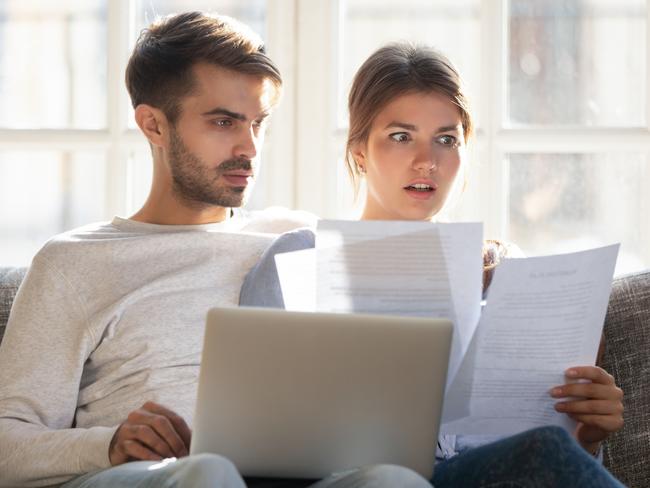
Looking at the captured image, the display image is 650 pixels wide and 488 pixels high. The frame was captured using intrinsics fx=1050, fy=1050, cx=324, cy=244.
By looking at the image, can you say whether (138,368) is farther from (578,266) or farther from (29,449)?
(578,266)

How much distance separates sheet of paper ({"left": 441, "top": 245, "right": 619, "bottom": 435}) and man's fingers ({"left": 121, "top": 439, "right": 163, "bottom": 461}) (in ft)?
1.46

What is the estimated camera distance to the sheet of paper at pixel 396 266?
4.82 ft

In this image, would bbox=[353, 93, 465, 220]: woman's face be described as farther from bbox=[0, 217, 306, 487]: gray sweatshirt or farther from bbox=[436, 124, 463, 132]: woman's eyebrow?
bbox=[0, 217, 306, 487]: gray sweatshirt

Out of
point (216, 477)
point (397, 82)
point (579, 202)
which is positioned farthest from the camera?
point (579, 202)

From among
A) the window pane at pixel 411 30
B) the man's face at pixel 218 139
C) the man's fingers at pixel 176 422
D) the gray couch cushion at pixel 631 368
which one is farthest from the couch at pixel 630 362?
the window pane at pixel 411 30

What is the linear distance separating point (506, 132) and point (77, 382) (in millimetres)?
1253

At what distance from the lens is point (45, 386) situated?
1.78 metres

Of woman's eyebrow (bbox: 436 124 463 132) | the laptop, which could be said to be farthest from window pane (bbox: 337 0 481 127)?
the laptop

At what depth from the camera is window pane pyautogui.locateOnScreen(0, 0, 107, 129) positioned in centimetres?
261

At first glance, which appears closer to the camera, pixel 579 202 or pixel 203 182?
pixel 203 182

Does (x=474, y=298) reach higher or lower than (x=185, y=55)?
lower

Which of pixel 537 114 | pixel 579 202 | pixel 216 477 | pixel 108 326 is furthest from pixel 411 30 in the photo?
pixel 216 477

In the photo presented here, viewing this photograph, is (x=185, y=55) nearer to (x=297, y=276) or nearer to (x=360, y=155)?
(x=360, y=155)

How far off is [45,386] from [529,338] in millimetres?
815
